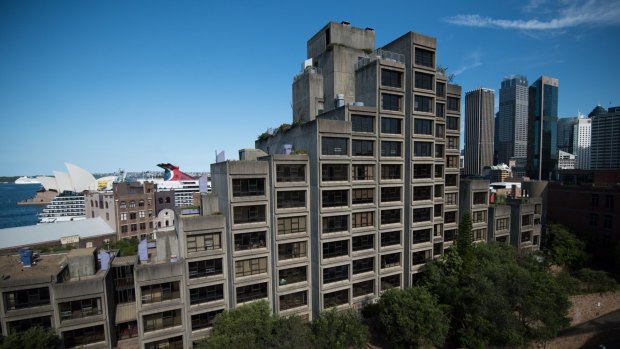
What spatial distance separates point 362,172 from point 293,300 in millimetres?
22680

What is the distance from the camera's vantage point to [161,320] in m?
35.3

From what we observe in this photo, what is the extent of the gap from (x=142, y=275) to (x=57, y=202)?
185 meters

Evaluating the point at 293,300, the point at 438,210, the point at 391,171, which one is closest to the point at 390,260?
the point at 438,210

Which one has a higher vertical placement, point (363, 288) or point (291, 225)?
point (291, 225)

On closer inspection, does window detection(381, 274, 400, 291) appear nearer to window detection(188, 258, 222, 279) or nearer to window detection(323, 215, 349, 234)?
window detection(323, 215, 349, 234)

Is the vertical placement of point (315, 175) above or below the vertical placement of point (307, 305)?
above

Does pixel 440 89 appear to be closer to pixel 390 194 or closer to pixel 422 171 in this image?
pixel 422 171

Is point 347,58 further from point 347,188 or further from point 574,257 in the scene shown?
point 574,257

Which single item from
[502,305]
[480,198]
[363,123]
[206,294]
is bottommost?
[502,305]

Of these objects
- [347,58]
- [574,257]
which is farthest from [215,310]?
[574,257]

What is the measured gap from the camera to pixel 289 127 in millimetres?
46562

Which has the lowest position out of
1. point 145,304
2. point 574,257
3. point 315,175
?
point 574,257

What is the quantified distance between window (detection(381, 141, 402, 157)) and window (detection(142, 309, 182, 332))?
38.5 meters

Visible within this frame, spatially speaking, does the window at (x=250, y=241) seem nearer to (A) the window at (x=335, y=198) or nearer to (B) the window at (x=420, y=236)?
(A) the window at (x=335, y=198)
